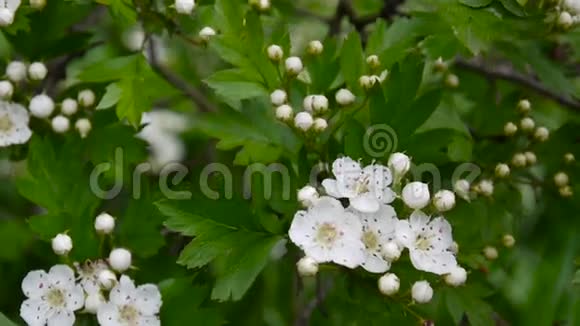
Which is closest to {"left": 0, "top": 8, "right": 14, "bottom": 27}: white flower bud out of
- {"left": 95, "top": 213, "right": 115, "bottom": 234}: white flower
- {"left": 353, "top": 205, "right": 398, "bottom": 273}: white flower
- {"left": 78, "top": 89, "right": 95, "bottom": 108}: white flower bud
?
{"left": 78, "top": 89, "right": 95, "bottom": 108}: white flower bud

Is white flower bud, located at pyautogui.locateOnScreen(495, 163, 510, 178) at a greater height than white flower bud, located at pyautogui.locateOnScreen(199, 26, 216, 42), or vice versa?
white flower bud, located at pyautogui.locateOnScreen(199, 26, 216, 42)

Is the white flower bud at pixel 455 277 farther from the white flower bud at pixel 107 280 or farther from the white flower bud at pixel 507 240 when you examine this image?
the white flower bud at pixel 107 280

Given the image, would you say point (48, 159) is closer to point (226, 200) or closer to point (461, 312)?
point (226, 200)

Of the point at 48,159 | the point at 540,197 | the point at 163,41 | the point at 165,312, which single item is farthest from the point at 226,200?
the point at 163,41

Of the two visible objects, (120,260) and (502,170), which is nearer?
(120,260)

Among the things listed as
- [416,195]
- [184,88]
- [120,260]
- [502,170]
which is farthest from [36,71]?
[502,170]

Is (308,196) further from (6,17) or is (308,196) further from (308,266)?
(6,17)

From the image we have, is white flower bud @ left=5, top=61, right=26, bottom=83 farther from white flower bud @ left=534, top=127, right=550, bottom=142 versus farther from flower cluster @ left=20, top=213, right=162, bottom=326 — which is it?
white flower bud @ left=534, top=127, right=550, bottom=142
